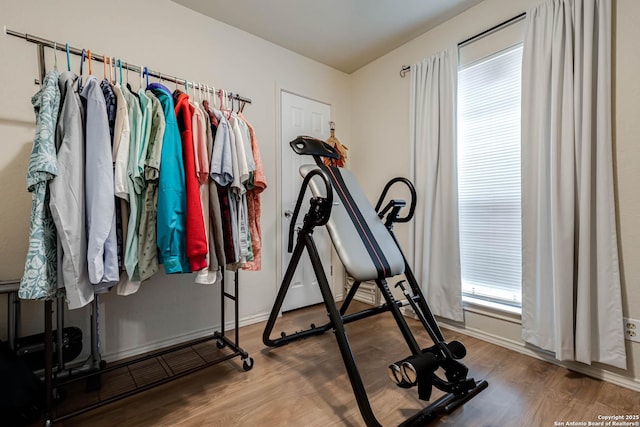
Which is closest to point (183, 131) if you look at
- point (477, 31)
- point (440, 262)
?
point (440, 262)

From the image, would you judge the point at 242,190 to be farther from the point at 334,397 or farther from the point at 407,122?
the point at 407,122

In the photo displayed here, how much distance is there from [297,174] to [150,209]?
172 cm

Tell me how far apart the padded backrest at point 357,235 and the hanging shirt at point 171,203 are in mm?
738

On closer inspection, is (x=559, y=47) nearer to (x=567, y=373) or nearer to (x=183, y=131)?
(x=567, y=373)

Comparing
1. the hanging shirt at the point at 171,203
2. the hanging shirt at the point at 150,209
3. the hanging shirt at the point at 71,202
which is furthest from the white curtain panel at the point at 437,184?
the hanging shirt at the point at 71,202

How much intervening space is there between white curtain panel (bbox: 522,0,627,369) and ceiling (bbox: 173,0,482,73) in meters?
0.81

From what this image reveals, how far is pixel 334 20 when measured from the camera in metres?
2.39

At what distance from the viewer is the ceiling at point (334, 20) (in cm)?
220

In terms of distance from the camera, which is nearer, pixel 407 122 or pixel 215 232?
pixel 215 232

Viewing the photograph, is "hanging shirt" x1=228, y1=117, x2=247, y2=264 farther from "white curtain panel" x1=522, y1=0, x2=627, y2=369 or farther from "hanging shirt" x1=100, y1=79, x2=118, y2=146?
"white curtain panel" x1=522, y1=0, x2=627, y2=369

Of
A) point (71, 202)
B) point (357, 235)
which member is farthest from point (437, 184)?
point (71, 202)

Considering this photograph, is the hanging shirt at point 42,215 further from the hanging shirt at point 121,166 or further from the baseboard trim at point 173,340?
the baseboard trim at point 173,340

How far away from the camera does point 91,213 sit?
119cm

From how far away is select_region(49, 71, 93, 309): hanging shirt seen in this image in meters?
1.13
